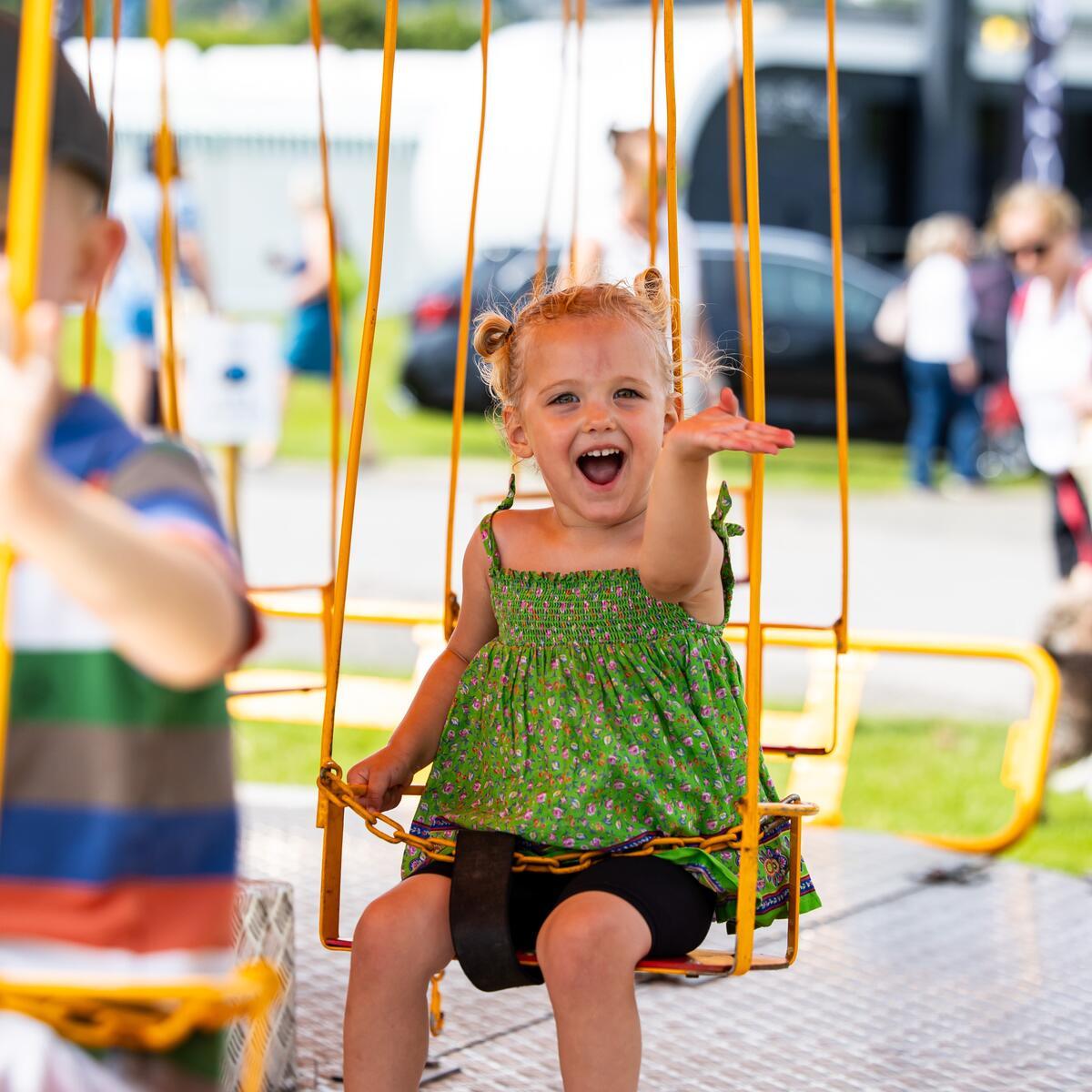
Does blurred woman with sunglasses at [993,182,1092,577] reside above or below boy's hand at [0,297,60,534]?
above

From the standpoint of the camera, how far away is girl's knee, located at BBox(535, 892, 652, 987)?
2.10 meters

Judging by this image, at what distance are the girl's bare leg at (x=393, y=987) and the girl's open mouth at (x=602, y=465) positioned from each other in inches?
23.9

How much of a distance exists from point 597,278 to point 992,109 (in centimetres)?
1888

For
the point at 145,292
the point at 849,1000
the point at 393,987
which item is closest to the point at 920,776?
the point at 849,1000

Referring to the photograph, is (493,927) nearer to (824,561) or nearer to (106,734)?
(106,734)

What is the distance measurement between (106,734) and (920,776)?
4.71m

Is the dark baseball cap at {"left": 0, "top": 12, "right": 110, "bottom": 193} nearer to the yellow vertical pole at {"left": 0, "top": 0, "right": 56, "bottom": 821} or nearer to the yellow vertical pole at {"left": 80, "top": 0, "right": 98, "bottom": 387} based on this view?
the yellow vertical pole at {"left": 0, "top": 0, "right": 56, "bottom": 821}

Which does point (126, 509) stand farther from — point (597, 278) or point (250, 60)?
point (250, 60)

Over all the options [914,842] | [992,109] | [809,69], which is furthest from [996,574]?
[992,109]

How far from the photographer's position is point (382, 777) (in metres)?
2.45

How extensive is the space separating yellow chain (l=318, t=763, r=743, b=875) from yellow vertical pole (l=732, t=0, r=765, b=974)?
0.36 feet

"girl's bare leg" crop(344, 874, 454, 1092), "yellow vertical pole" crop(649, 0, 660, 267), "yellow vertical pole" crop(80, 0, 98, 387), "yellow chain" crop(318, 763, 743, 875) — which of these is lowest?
"girl's bare leg" crop(344, 874, 454, 1092)

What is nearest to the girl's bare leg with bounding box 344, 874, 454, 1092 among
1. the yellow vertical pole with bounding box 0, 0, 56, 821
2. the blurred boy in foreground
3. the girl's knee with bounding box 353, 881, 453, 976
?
the girl's knee with bounding box 353, 881, 453, 976

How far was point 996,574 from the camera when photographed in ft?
30.4
